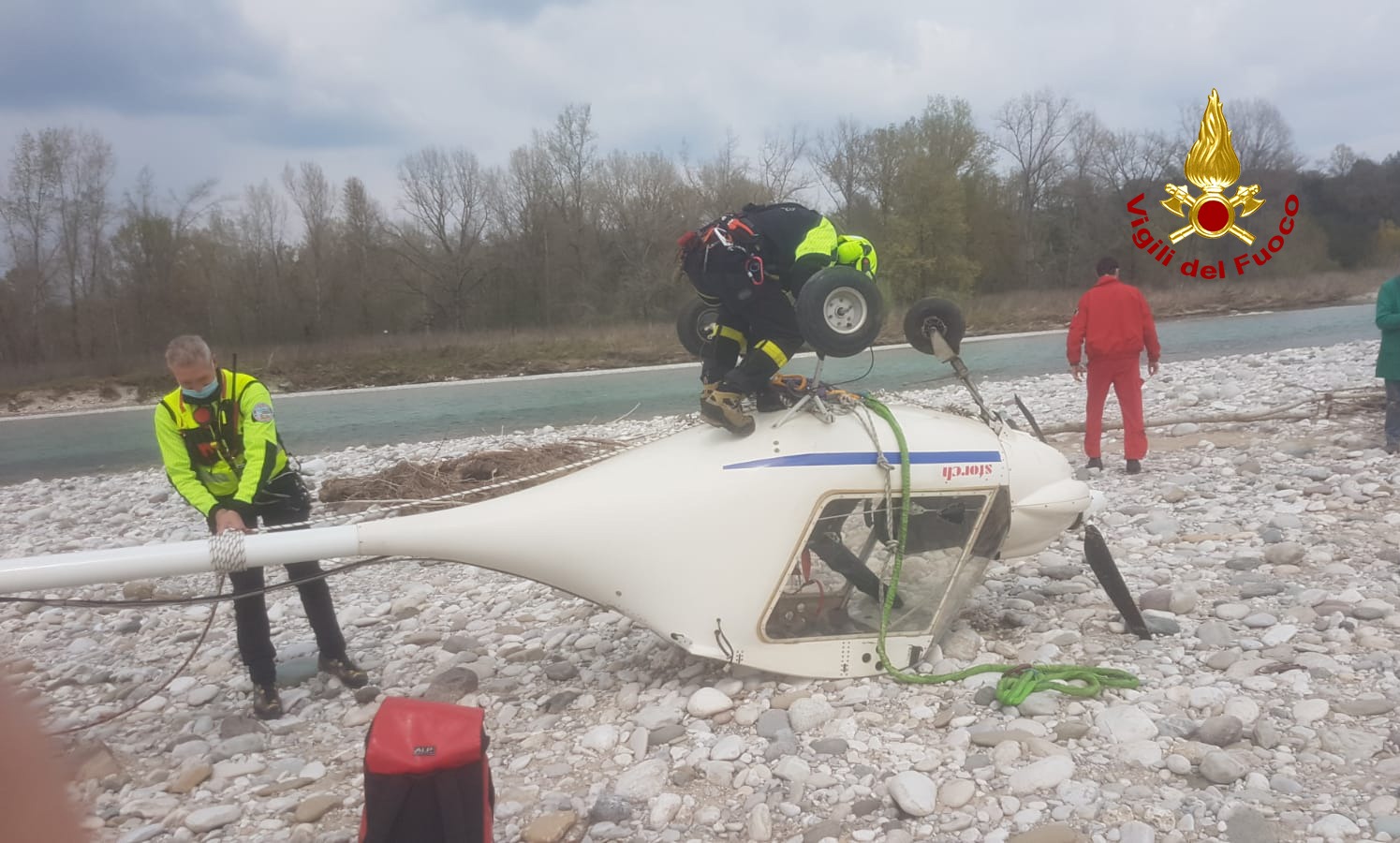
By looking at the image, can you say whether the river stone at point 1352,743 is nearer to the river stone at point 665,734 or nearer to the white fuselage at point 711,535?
the white fuselage at point 711,535

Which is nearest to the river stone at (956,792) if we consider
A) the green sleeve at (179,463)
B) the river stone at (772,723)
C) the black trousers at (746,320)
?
the river stone at (772,723)

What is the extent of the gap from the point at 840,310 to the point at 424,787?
232 cm

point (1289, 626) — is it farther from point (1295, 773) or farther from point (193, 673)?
point (193, 673)

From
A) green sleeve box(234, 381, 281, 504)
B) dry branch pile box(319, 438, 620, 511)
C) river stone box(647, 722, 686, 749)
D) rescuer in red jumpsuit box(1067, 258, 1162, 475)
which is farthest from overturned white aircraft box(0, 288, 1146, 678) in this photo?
dry branch pile box(319, 438, 620, 511)

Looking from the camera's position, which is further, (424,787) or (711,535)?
(711,535)

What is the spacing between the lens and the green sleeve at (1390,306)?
6.97 metres

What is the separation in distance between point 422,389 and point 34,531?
18.1m

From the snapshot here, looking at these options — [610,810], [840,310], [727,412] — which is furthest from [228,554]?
[840,310]

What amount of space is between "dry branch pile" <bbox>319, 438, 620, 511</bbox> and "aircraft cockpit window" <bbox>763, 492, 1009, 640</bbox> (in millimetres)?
5121

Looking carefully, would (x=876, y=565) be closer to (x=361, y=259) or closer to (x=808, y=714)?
(x=808, y=714)

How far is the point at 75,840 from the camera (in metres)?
0.86

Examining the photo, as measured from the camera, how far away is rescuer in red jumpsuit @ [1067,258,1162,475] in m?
7.35

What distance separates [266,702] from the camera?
4215 mm

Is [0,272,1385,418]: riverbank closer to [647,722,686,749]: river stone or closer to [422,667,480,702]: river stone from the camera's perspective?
[422,667,480,702]: river stone
